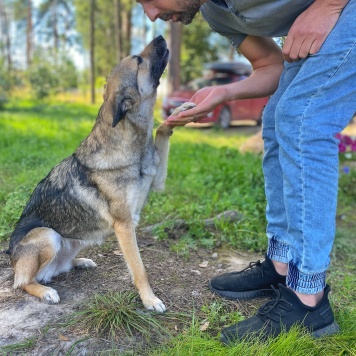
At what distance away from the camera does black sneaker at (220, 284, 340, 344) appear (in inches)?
86.7

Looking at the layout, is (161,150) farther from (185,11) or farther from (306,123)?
(306,123)

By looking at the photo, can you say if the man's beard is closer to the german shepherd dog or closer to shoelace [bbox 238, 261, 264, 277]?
the german shepherd dog

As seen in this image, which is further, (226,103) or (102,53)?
(102,53)

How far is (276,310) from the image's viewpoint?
2277 mm

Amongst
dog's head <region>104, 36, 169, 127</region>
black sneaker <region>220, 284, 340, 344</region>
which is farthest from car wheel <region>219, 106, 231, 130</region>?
black sneaker <region>220, 284, 340, 344</region>

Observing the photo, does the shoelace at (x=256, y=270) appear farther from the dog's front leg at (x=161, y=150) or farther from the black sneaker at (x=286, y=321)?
the dog's front leg at (x=161, y=150)

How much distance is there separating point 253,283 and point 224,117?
12.5m

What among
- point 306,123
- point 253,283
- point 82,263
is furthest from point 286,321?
point 82,263

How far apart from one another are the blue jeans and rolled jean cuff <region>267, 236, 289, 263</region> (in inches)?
19.3

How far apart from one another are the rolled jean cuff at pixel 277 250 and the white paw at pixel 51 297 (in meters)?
1.37

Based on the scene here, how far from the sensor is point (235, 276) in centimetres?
283

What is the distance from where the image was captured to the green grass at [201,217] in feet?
7.18

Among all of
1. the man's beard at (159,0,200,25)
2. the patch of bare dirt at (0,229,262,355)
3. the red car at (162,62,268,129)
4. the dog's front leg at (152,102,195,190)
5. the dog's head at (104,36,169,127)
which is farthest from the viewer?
the red car at (162,62,268,129)

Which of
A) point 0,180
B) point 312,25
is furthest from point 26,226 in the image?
point 0,180
